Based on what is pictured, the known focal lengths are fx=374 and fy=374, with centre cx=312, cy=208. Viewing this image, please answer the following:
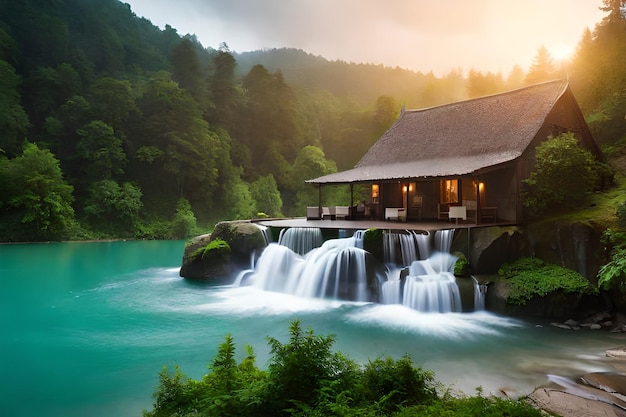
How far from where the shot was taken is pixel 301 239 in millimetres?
16375

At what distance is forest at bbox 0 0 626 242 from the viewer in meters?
27.4

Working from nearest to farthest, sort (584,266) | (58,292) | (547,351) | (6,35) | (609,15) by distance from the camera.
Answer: (547,351), (584,266), (58,292), (609,15), (6,35)

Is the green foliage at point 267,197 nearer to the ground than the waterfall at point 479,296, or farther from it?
farther from it

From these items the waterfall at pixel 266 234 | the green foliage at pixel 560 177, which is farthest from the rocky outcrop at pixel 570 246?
the waterfall at pixel 266 234

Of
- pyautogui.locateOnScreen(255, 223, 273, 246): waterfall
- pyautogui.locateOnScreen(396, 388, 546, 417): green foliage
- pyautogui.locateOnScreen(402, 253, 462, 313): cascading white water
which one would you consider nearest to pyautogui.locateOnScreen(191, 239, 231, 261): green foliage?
pyautogui.locateOnScreen(255, 223, 273, 246): waterfall

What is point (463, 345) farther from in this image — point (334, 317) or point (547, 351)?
point (334, 317)

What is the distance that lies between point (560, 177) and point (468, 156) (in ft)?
15.0

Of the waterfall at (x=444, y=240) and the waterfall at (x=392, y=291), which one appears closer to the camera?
the waterfall at (x=392, y=291)

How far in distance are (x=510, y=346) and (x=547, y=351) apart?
2.47ft

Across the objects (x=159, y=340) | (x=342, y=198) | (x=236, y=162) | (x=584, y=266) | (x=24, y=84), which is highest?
(x=24, y=84)

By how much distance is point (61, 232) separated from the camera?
28516mm

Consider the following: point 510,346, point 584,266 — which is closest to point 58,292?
point 510,346

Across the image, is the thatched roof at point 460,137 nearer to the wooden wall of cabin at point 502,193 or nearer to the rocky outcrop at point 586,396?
the wooden wall of cabin at point 502,193

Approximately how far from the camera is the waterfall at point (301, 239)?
1608cm
